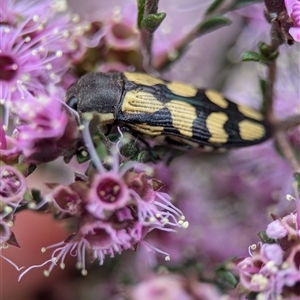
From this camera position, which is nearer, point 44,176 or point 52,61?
point 52,61

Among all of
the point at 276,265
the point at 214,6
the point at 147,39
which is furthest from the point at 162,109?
the point at 276,265

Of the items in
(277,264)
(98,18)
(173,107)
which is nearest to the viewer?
(277,264)

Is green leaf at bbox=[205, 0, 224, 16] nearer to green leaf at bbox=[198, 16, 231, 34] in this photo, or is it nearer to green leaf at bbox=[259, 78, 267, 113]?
green leaf at bbox=[198, 16, 231, 34]

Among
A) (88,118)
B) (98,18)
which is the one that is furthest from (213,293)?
(98,18)

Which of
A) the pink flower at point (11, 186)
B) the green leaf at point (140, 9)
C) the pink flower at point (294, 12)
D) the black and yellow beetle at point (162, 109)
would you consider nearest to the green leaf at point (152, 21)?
the green leaf at point (140, 9)

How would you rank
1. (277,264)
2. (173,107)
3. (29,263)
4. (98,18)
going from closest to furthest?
1. (277,264)
2. (173,107)
3. (98,18)
4. (29,263)

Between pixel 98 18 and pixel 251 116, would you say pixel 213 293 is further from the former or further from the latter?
pixel 98 18

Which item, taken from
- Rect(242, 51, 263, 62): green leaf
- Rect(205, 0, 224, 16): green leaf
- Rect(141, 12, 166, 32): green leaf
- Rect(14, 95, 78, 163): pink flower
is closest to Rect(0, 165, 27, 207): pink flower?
Rect(14, 95, 78, 163): pink flower
